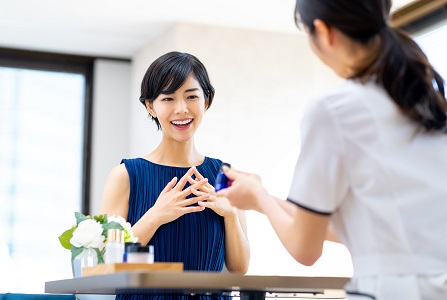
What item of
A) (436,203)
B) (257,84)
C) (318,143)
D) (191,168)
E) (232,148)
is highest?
(257,84)

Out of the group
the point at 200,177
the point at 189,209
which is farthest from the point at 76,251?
the point at 200,177

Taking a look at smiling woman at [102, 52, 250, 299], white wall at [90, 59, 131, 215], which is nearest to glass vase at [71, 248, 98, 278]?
smiling woman at [102, 52, 250, 299]

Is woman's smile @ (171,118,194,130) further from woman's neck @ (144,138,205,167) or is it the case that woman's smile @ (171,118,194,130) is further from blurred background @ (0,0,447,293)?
blurred background @ (0,0,447,293)

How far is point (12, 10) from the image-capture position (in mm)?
5688

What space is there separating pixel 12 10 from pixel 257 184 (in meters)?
4.50

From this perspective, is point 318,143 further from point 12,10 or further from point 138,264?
point 12,10

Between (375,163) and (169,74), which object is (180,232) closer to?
(169,74)

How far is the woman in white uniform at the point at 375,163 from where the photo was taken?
4.57 ft

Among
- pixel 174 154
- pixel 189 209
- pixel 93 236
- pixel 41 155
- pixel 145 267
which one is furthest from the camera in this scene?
pixel 41 155

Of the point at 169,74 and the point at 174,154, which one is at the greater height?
the point at 169,74

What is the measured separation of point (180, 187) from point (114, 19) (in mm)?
3674

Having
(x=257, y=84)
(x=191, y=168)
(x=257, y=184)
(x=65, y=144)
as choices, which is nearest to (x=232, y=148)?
(x=257, y=84)

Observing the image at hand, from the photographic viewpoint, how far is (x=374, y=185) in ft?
4.62

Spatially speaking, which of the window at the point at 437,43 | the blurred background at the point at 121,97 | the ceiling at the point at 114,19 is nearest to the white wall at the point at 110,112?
the blurred background at the point at 121,97
